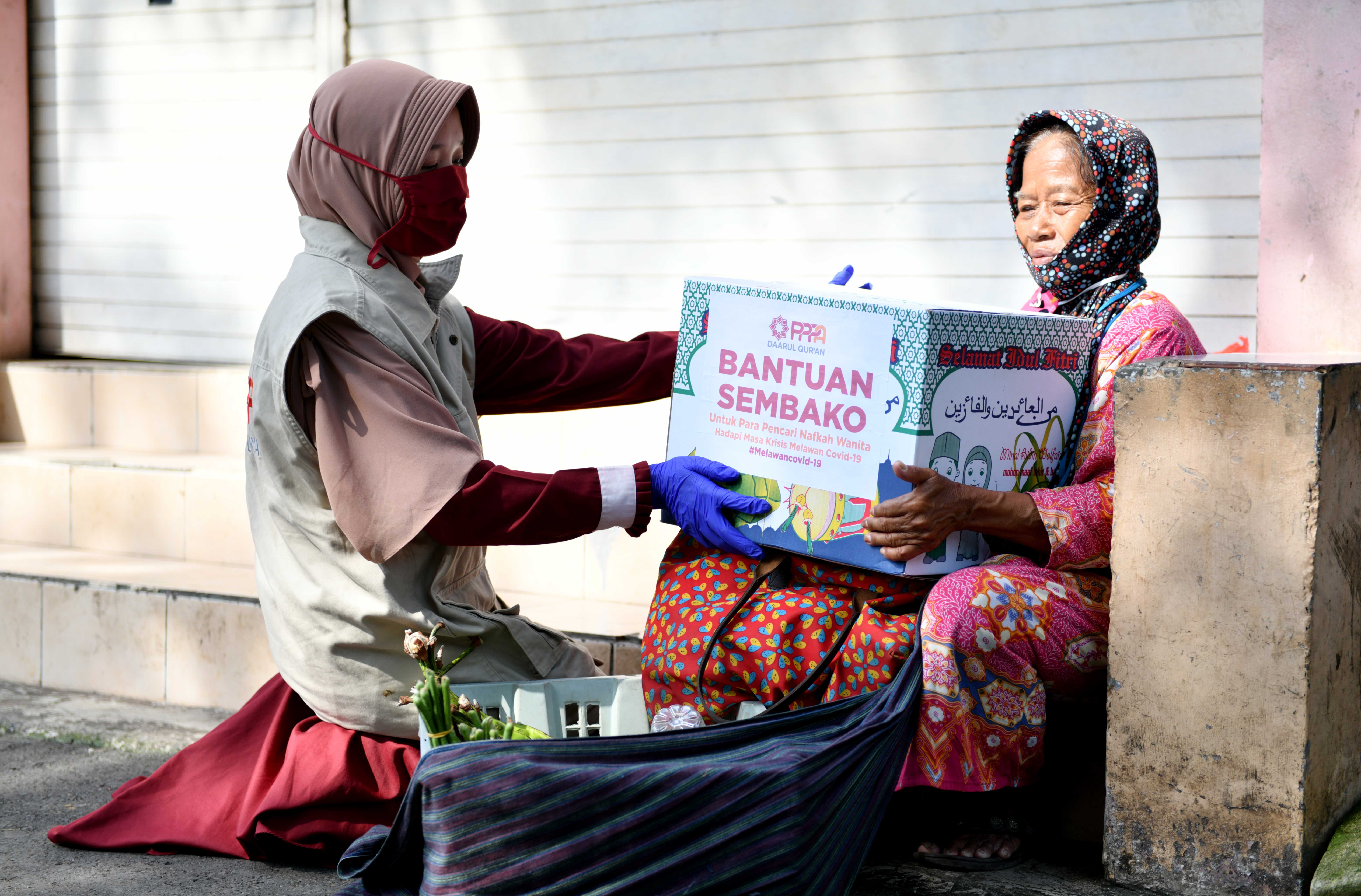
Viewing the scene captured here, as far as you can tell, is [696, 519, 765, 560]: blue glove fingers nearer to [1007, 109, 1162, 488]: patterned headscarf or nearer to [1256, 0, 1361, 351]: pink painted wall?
[1007, 109, 1162, 488]: patterned headscarf

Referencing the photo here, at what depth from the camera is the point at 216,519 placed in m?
4.82

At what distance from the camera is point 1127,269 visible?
280 centimetres

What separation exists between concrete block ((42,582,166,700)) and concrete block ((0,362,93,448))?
1766 millimetres

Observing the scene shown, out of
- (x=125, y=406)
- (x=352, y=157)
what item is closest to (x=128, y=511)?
(x=125, y=406)

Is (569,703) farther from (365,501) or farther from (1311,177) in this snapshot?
(1311,177)

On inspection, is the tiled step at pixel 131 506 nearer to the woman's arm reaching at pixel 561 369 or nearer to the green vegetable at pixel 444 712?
the woman's arm reaching at pixel 561 369

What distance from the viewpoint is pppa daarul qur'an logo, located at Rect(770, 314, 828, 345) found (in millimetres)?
2520

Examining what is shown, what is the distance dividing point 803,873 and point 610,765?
1.29 ft

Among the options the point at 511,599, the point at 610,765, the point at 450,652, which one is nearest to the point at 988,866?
the point at 610,765

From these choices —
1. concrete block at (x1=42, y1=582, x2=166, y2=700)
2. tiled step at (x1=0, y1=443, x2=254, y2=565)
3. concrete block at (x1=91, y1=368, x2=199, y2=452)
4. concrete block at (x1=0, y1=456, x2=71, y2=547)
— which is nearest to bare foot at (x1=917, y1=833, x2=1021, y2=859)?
concrete block at (x1=42, y1=582, x2=166, y2=700)

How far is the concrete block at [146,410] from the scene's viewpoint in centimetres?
559

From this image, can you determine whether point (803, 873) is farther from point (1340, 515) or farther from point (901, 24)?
point (901, 24)

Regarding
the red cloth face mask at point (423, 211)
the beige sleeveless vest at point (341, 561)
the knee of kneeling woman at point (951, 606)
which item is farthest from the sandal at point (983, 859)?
the red cloth face mask at point (423, 211)

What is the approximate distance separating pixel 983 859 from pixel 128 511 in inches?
146
